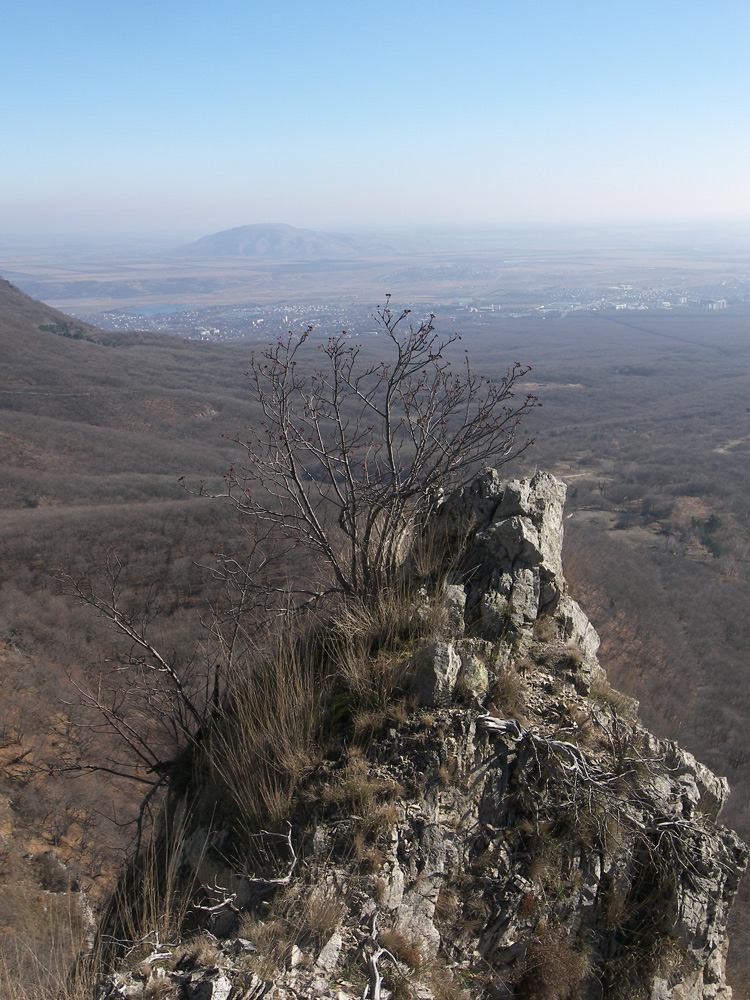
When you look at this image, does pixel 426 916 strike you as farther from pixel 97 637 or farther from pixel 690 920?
pixel 97 637

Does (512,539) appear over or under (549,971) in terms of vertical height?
over

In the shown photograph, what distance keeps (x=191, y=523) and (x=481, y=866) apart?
922 inches

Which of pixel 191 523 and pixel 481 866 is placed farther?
pixel 191 523

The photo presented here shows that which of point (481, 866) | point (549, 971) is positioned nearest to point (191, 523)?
point (481, 866)

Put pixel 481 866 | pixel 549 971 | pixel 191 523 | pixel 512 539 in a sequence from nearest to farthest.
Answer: pixel 549 971, pixel 481 866, pixel 512 539, pixel 191 523

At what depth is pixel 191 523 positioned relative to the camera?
24938 millimetres


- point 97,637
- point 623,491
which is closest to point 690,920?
point 97,637

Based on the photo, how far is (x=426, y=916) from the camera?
2834 mm

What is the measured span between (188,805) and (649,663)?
835 inches

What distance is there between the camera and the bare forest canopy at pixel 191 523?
40.5 ft

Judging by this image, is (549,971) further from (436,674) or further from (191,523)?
(191,523)

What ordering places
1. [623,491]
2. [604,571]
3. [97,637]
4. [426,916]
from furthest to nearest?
[623,491], [604,571], [97,637], [426,916]

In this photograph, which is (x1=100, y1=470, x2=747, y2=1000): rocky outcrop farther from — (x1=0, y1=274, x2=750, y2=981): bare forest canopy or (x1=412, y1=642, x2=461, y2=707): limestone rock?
(x1=0, y1=274, x2=750, y2=981): bare forest canopy

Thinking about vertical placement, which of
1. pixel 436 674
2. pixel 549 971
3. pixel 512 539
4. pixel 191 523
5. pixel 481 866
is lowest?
pixel 191 523
